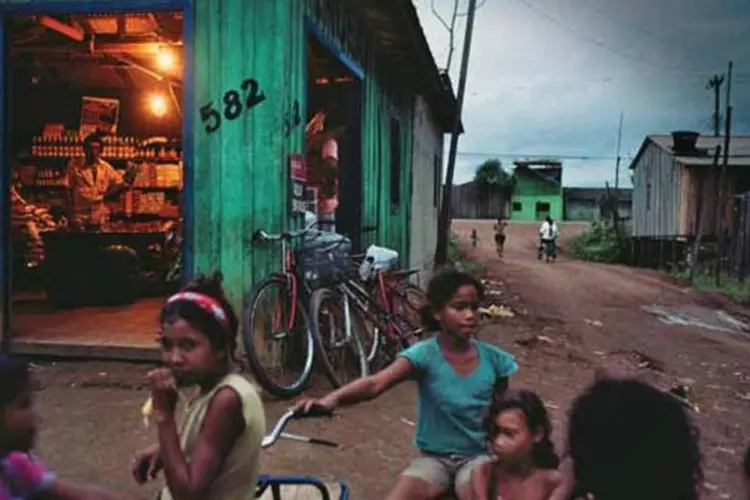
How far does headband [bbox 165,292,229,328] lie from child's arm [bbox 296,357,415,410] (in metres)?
0.36

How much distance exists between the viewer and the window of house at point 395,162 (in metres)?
12.5

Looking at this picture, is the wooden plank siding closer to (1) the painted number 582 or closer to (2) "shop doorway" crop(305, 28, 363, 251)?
(2) "shop doorway" crop(305, 28, 363, 251)

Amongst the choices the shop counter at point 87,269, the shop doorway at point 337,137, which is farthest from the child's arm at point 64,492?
the shop counter at point 87,269

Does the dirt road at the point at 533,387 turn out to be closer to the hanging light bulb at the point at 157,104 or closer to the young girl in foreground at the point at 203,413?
the young girl in foreground at the point at 203,413

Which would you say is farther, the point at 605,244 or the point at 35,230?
the point at 605,244

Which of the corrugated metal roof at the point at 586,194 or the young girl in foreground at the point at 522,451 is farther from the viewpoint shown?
the corrugated metal roof at the point at 586,194

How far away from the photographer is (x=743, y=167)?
27.7 meters

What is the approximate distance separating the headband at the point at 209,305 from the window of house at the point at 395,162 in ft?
32.8

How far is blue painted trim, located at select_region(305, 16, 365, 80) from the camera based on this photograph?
7.28m

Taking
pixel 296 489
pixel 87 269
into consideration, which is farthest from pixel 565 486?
pixel 87 269

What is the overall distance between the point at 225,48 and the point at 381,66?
5010 mm

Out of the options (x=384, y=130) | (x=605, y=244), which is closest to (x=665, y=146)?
(x=605, y=244)

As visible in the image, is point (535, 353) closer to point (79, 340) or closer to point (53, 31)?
point (79, 340)

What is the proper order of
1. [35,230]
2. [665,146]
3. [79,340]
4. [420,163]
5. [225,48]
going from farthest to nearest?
[665,146] → [420,163] → [35,230] → [79,340] → [225,48]
